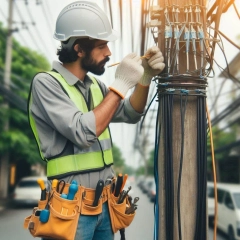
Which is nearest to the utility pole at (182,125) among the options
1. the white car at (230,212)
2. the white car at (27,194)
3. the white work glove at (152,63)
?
the white work glove at (152,63)

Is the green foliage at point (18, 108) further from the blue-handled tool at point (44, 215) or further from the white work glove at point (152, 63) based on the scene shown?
the blue-handled tool at point (44, 215)

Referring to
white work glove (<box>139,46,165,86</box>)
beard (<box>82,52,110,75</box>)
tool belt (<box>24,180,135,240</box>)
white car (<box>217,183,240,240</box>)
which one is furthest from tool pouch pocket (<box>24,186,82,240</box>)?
white car (<box>217,183,240,240</box>)

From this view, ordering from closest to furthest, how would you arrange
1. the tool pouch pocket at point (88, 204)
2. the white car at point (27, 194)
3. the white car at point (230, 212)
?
the tool pouch pocket at point (88, 204) < the white car at point (230, 212) < the white car at point (27, 194)

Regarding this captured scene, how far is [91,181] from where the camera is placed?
2391mm

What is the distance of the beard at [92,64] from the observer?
252 centimetres

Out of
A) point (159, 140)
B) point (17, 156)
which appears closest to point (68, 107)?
point (159, 140)

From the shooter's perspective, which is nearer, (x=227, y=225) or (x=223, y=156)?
(x=227, y=225)

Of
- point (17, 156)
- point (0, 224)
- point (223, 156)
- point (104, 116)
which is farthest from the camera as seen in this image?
point (223, 156)

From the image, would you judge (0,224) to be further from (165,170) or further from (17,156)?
(165,170)

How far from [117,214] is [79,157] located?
399 millimetres

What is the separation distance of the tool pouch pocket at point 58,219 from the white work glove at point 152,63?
0.76 meters

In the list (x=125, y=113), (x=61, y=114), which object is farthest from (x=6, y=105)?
(x=61, y=114)

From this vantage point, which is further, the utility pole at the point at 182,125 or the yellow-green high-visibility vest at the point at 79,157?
the utility pole at the point at 182,125

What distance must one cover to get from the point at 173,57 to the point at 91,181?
785 mm
